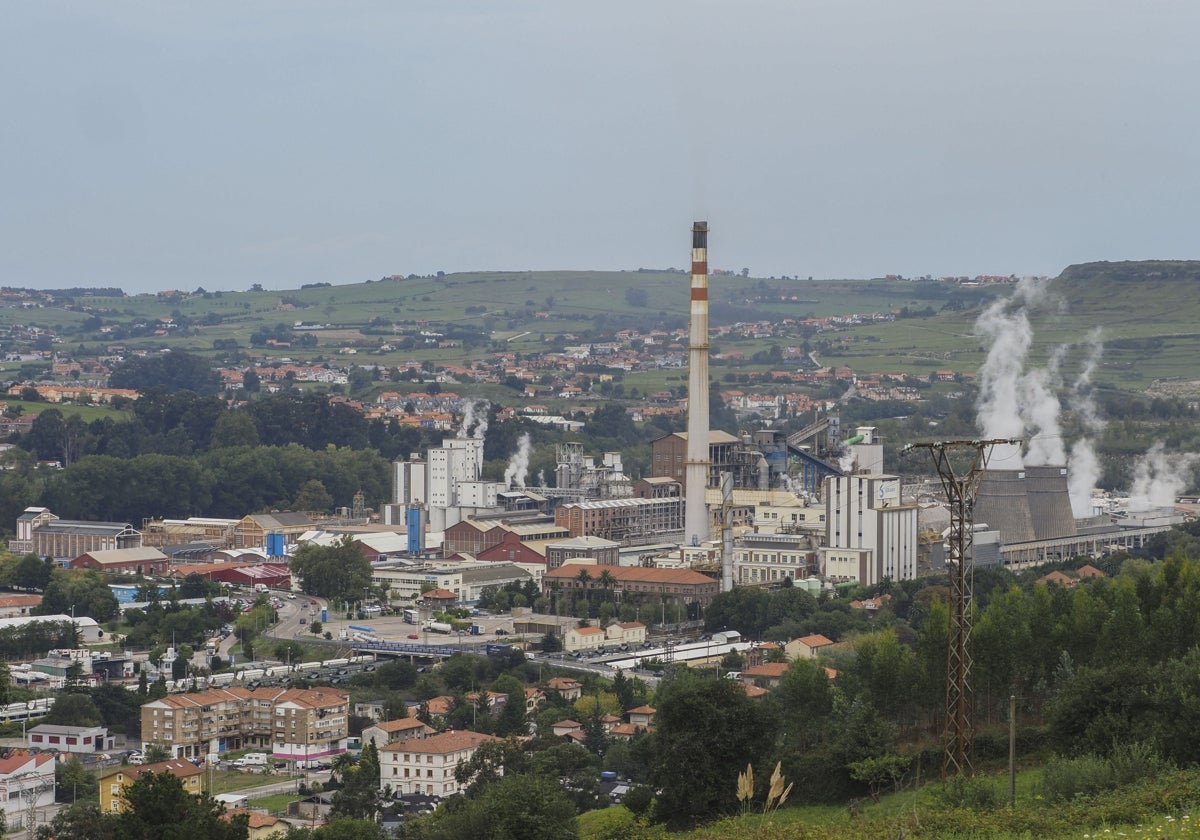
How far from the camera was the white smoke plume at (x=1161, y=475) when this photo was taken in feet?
199

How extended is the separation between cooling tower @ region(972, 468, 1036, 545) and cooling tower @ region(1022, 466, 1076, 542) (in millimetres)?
252

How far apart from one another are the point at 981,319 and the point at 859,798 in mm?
85043

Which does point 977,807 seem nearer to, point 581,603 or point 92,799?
point 92,799

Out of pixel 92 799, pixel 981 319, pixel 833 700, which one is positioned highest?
pixel 981 319

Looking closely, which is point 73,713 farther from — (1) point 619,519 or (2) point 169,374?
(2) point 169,374

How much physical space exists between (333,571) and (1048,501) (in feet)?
57.1

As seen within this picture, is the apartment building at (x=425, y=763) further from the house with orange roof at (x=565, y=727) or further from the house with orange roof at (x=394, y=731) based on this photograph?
the house with orange roof at (x=565, y=727)

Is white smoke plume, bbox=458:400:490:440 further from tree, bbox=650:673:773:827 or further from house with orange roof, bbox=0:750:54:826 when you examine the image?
tree, bbox=650:673:773:827

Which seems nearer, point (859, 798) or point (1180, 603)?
point (859, 798)

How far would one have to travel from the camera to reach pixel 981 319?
10244 centimetres

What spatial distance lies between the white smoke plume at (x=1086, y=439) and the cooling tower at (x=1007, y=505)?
474cm

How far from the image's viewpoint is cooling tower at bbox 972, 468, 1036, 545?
163ft

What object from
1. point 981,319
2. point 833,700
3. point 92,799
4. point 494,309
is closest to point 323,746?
point 92,799

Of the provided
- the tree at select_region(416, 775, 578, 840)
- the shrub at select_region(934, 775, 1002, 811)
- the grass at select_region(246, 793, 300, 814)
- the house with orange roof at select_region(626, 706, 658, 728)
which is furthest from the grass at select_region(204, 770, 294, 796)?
the shrub at select_region(934, 775, 1002, 811)
